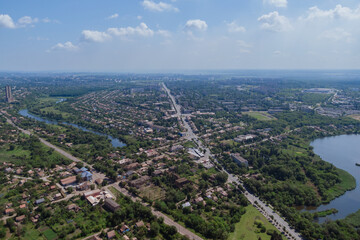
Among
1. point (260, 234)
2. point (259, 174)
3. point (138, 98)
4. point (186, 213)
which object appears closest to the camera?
point (260, 234)

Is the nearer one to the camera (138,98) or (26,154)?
(26,154)

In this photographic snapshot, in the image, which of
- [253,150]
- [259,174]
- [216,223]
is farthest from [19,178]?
[253,150]

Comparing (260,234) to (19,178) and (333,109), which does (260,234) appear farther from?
(333,109)

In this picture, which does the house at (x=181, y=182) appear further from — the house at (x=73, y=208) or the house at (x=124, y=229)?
the house at (x=73, y=208)

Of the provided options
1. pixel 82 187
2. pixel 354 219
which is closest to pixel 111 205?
pixel 82 187

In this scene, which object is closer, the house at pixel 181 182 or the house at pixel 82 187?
the house at pixel 82 187

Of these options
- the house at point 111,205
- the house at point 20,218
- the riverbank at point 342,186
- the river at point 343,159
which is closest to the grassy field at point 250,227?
the river at point 343,159

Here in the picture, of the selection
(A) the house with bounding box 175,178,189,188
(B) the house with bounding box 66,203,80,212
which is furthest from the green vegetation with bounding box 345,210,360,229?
(B) the house with bounding box 66,203,80,212
